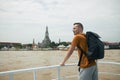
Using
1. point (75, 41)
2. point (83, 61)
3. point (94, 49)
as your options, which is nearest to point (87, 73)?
point (83, 61)

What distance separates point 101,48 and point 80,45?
11.2 inches

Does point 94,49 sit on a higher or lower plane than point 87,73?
higher

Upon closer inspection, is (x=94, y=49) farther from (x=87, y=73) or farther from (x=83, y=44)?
(x=87, y=73)

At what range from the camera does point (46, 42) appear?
319 ft

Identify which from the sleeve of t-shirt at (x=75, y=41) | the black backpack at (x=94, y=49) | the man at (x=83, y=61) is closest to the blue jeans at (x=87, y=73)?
the man at (x=83, y=61)

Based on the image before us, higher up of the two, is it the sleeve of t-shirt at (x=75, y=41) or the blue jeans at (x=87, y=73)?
the sleeve of t-shirt at (x=75, y=41)

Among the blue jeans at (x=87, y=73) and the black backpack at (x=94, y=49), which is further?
the blue jeans at (x=87, y=73)

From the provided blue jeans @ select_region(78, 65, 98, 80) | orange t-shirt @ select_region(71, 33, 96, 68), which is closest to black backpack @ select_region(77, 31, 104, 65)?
orange t-shirt @ select_region(71, 33, 96, 68)

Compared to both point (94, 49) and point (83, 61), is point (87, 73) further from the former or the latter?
point (94, 49)

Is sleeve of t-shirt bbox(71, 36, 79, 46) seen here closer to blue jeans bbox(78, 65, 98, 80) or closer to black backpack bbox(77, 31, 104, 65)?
black backpack bbox(77, 31, 104, 65)

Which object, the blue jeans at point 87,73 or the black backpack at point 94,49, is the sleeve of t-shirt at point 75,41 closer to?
the black backpack at point 94,49

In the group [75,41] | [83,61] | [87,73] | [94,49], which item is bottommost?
[87,73]

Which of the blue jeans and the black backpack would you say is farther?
the blue jeans

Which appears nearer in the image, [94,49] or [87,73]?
[94,49]
